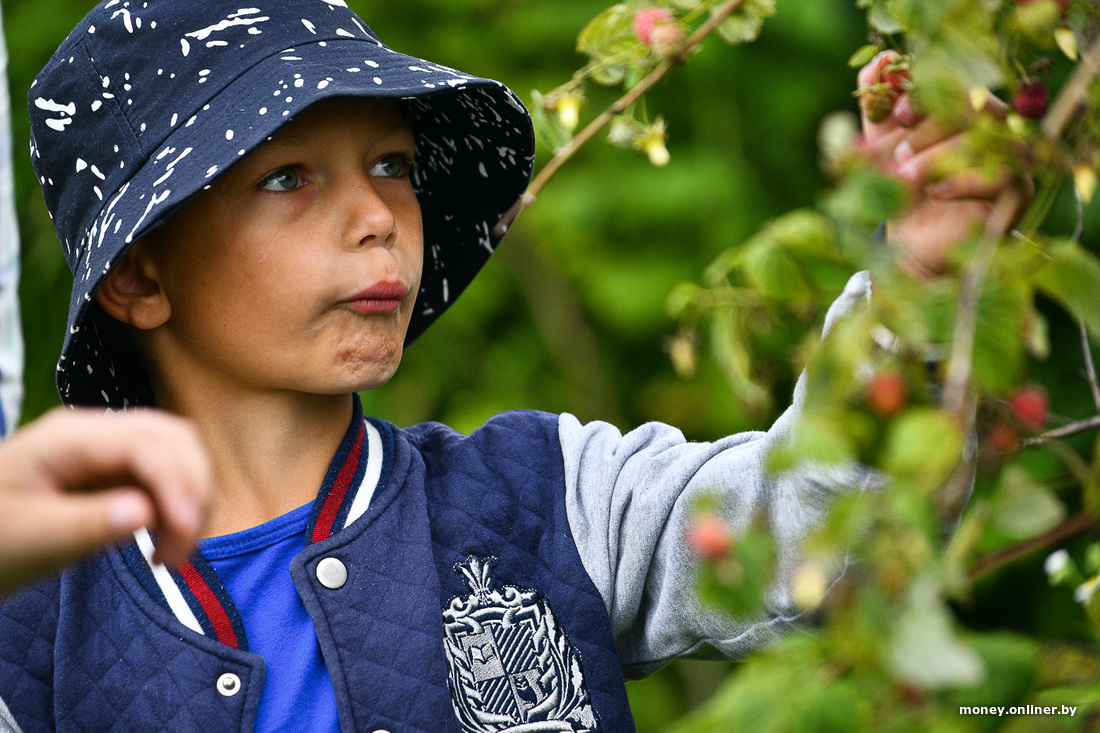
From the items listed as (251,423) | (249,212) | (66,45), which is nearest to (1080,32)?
(249,212)

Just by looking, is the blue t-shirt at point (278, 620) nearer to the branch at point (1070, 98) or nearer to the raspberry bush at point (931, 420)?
the raspberry bush at point (931, 420)

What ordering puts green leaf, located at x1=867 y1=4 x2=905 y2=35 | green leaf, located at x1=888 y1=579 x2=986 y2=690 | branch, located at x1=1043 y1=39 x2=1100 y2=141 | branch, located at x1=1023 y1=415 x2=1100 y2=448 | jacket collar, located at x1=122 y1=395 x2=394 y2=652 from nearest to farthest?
green leaf, located at x1=888 y1=579 x2=986 y2=690, branch, located at x1=1043 y1=39 x2=1100 y2=141, branch, located at x1=1023 y1=415 x2=1100 y2=448, green leaf, located at x1=867 y1=4 x2=905 y2=35, jacket collar, located at x1=122 y1=395 x2=394 y2=652

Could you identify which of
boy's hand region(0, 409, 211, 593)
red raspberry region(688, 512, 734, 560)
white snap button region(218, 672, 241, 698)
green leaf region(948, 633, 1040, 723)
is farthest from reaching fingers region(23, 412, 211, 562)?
white snap button region(218, 672, 241, 698)

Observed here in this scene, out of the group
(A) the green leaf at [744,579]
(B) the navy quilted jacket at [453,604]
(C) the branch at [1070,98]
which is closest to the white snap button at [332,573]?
(B) the navy quilted jacket at [453,604]

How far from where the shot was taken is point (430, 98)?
1114 millimetres

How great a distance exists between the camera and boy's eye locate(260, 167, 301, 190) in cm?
92

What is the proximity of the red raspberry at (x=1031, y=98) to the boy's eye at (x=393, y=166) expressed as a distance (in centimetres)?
58

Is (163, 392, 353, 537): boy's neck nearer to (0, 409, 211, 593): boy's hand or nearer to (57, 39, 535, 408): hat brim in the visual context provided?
(57, 39, 535, 408): hat brim

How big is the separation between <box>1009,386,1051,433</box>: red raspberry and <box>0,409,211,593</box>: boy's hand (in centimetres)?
36

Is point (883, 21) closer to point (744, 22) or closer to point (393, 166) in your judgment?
point (744, 22)

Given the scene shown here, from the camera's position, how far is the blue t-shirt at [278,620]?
0.87 metres

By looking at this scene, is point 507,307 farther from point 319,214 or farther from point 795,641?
point 795,641

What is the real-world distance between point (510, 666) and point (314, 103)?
50 centimetres

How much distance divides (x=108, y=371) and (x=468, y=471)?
37 centimetres
